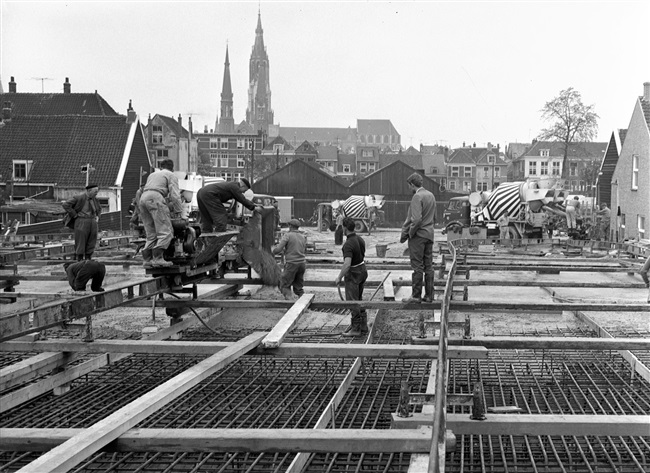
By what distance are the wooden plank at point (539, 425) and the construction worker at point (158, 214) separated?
12.9ft

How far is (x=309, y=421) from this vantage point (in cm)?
627

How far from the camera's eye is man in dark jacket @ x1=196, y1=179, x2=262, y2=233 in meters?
9.12

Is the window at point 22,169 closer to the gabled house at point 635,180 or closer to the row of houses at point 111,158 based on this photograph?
the row of houses at point 111,158

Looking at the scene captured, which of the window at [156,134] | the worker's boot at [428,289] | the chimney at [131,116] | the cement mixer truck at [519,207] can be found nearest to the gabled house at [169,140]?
the window at [156,134]

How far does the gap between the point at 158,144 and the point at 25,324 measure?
56722 mm

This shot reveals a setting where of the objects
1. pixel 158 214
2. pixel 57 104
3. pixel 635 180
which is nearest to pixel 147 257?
pixel 158 214

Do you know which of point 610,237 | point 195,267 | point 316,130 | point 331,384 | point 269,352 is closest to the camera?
point 269,352

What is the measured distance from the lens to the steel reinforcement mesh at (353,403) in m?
5.32

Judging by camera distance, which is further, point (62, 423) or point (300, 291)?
point (300, 291)

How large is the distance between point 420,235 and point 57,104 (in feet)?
154

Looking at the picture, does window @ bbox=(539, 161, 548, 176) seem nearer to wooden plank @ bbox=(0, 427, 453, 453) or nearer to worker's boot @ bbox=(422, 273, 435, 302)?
worker's boot @ bbox=(422, 273, 435, 302)

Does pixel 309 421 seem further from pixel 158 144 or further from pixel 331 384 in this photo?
pixel 158 144

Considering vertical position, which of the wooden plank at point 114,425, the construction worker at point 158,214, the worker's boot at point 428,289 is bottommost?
the wooden plank at point 114,425

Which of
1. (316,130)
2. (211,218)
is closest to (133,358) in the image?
(211,218)
